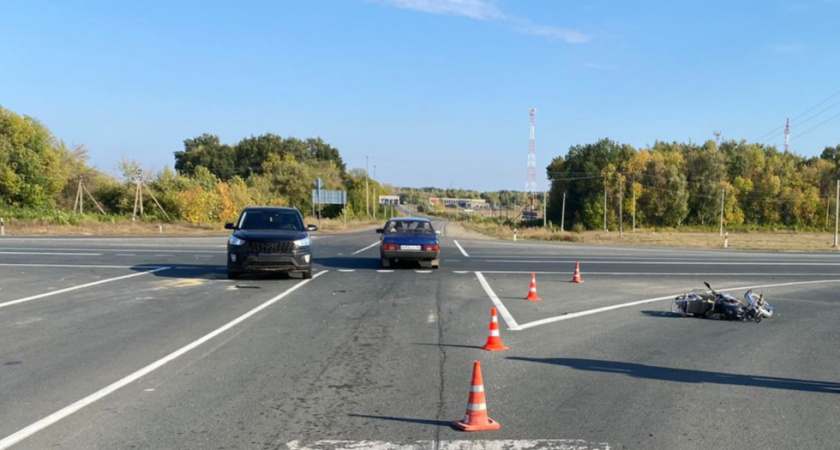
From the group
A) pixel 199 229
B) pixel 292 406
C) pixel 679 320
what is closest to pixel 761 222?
pixel 199 229

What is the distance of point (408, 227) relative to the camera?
2147cm

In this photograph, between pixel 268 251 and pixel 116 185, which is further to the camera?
pixel 116 185

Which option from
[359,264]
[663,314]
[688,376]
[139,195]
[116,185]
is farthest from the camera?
[116,185]

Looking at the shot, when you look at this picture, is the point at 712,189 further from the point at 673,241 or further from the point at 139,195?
the point at 139,195

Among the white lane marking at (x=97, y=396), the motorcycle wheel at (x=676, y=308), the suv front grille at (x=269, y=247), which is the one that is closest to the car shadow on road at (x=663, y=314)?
the motorcycle wheel at (x=676, y=308)

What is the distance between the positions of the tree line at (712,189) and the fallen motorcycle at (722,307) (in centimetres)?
8703

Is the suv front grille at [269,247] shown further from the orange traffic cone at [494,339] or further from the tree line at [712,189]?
the tree line at [712,189]

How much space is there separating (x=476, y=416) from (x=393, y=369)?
2.34 metres

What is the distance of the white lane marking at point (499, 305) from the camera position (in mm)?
10945

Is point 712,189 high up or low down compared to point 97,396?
up

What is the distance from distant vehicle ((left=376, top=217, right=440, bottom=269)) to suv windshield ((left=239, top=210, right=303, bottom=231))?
326cm

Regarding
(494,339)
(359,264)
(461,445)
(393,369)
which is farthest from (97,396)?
(359,264)

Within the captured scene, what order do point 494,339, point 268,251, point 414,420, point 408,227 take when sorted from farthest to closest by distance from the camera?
point 408,227 → point 268,251 → point 494,339 → point 414,420

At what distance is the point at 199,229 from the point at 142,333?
1836 inches
